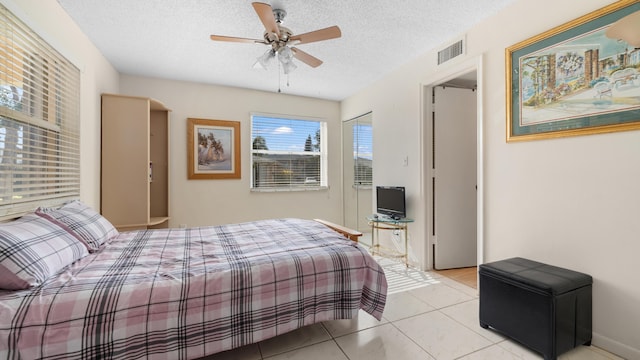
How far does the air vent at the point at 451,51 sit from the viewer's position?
282 centimetres

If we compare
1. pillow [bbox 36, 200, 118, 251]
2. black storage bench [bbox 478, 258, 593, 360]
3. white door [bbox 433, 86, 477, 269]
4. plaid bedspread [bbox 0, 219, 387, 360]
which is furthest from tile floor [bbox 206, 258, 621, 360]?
pillow [bbox 36, 200, 118, 251]

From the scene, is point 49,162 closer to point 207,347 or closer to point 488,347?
point 207,347

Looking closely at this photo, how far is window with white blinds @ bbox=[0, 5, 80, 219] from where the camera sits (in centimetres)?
181

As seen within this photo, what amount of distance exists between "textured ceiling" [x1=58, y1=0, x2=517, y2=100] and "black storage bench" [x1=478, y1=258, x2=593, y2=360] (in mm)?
2117

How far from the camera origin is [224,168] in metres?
4.47

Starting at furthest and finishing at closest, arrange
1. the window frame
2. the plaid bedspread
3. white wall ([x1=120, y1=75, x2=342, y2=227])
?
the window frame < white wall ([x1=120, y1=75, x2=342, y2=227]) < the plaid bedspread

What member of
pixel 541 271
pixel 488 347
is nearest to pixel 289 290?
pixel 488 347

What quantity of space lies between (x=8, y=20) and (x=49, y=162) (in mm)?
1003

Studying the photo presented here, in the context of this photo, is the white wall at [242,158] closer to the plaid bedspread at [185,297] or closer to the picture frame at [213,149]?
the picture frame at [213,149]

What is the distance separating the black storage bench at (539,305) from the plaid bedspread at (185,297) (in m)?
0.80

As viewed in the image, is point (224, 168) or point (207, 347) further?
point (224, 168)

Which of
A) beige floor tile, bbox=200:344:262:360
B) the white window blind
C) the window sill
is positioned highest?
the white window blind

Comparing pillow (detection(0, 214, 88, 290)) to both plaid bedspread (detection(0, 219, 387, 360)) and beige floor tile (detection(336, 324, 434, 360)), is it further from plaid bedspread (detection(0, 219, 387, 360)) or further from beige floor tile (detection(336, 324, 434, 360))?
beige floor tile (detection(336, 324, 434, 360))

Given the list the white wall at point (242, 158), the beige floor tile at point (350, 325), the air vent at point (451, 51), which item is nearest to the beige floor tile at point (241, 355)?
the beige floor tile at point (350, 325)
